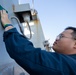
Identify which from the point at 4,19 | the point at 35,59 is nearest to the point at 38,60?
the point at 35,59

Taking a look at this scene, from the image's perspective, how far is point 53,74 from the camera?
113cm

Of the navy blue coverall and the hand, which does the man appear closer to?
the navy blue coverall

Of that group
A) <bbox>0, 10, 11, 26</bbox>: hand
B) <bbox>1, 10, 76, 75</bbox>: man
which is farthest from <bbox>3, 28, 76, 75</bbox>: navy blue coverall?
<bbox>0, 10, 11, 26</bbox>: hand

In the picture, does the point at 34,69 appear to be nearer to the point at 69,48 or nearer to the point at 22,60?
the point at 22,60

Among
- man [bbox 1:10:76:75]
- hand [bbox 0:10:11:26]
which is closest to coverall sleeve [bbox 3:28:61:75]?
man [bbox 1:10:76:75]

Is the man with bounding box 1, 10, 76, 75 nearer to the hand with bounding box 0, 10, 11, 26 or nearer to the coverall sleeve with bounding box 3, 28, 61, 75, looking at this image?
the coverall sleeve with bounding box 3, 28, 61, 75

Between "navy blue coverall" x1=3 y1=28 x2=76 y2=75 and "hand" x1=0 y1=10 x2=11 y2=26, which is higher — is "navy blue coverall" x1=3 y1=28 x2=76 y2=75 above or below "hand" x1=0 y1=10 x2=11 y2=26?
below

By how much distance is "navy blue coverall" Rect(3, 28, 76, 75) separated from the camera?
1.13m

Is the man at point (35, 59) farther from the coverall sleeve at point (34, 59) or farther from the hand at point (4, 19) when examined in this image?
the hand at point (4, 19)

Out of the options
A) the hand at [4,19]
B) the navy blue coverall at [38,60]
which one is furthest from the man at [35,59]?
the hand at [4,19]

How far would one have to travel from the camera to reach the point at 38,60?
3.71 ft

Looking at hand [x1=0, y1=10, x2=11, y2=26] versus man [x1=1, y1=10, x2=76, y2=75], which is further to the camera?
hand [x1=0, y1=10, x2=11, y2=26]

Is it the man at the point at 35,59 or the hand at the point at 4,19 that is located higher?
the hand at the point at 4,19

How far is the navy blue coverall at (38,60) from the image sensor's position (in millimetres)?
1129
